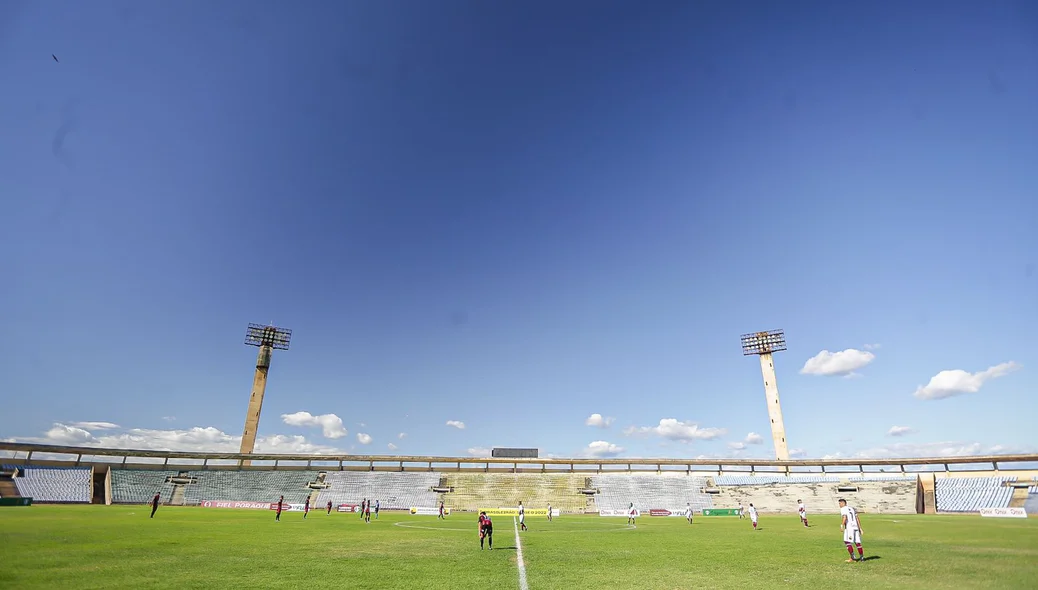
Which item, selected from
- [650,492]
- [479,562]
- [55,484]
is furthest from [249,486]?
[479,562]

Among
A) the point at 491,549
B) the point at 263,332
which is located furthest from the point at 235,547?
the point at 263,332

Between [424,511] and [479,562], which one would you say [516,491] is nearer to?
[424,511]

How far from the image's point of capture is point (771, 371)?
8262 centimetres

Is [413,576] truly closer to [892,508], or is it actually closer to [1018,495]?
[892,508]

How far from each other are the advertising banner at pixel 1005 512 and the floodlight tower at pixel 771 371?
27517 millimetres

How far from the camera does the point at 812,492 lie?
63.4 metres

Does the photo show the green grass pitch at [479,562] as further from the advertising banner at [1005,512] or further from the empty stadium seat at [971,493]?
the empty stadium seat at [971,493]

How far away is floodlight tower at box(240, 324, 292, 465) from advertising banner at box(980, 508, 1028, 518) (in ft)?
315

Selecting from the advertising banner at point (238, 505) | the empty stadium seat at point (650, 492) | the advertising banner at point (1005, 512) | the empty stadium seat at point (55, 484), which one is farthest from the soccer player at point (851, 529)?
the empty stadium seat at point (55, 484)

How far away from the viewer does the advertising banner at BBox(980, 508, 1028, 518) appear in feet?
150

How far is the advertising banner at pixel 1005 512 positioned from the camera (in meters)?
45.8

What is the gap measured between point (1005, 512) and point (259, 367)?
102068mm

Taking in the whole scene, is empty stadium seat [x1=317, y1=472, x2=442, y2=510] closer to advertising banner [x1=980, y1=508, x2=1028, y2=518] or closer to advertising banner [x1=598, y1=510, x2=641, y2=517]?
advertising banner [x1=598, y1=510, x2=641, y2=517]

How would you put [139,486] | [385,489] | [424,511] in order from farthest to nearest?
1. [385,489]
2. [139,486]
3. [424,511]
